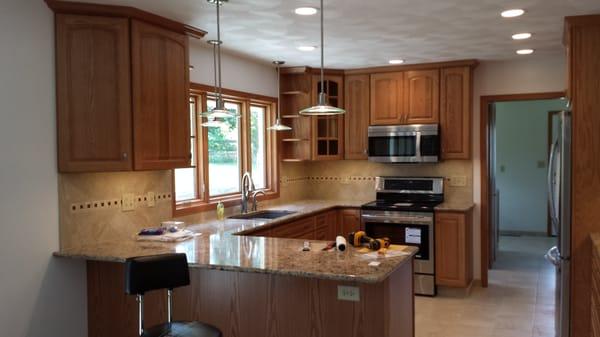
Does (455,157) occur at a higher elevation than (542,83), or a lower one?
lower

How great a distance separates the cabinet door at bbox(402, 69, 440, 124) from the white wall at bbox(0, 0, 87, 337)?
11.9 feet

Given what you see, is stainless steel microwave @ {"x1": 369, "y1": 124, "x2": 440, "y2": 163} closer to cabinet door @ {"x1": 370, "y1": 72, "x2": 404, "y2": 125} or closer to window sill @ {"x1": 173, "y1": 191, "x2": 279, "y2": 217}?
→ cabinet door @ {"x1": 370, "y1": 72, "x2": 404, "y2": 125}

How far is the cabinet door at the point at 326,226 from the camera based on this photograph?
516 centimetres

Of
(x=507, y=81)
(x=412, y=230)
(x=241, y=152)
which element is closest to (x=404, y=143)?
(x=412, y=230)

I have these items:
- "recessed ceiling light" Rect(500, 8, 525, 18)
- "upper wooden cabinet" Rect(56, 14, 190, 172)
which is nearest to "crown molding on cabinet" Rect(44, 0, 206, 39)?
"upper wooden cabinet" Rect(56, 14, 190, 172)

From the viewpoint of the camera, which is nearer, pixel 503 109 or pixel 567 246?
pixel 567 246

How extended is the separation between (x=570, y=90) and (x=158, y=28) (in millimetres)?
2895

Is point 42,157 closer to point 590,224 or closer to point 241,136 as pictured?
point 241,136

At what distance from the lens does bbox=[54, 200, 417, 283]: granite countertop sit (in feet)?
8.15

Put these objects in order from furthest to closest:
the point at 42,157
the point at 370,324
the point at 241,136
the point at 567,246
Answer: the point at 241,136 < the point at 567,246 < the point at 42,157 < the point at 370,324

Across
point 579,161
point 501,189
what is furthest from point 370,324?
point 501,189

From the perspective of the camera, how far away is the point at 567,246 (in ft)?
11.7

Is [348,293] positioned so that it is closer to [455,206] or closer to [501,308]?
[501,308]

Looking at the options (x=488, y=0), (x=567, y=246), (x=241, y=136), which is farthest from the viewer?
(x=241, y=136)
